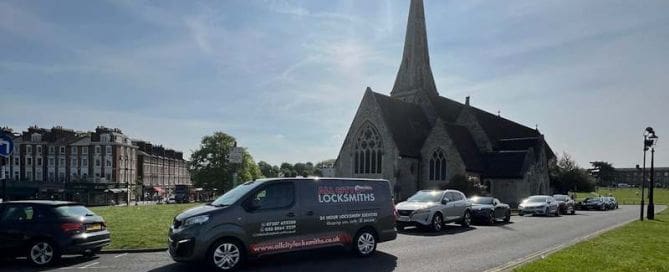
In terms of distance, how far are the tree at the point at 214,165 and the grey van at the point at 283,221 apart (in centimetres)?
5184

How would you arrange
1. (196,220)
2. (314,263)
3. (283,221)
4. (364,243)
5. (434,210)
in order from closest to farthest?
(196,220) < (283,221) < (314,263) < (364,243) < (434,210)

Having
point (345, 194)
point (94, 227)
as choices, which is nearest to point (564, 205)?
point (345, 194)

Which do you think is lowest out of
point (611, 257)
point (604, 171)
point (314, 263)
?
point (604, 171)

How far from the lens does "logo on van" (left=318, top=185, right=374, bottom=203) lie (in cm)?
1075

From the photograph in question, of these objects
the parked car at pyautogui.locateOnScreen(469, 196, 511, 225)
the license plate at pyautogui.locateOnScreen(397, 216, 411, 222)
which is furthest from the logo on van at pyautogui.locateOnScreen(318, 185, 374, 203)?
the parked car at pyautogui.locateOnScreen(469, 196, 511, 225)

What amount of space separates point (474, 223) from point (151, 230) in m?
14.7

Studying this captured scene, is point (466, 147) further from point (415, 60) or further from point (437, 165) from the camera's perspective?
point (415, 60)

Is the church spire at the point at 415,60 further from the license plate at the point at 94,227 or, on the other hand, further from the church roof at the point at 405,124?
the license plate at the point at 94,227

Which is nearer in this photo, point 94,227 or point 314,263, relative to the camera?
point 314,263

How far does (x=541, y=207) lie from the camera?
28031 millimetres

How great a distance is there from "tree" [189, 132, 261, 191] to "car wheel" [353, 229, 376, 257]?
51.9 meters

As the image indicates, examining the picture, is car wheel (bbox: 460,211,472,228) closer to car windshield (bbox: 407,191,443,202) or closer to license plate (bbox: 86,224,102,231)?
car windshield (bbox: 407,191,443,202)

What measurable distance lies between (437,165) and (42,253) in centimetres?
3370

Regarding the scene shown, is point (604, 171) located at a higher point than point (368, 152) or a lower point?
lower
